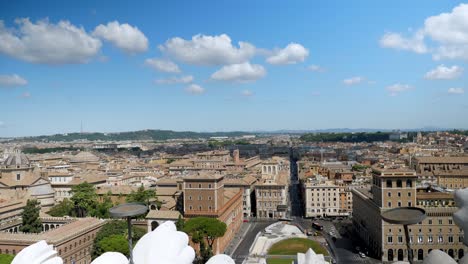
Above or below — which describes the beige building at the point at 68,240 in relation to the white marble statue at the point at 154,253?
below

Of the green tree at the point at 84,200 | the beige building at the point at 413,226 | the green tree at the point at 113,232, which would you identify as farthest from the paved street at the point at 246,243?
the green tree at the point at 84,200

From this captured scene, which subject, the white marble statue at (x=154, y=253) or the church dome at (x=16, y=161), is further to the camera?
the church dome at (x=16, y=161)

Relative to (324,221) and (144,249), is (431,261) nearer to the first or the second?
(144,249)

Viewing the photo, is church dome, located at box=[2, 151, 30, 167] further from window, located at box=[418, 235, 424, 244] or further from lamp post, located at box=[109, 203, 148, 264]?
lamp post, located at box=[109, 203, 148, 264]

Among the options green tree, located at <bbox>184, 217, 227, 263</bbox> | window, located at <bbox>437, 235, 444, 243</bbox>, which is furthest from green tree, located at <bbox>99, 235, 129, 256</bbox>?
window, located at <bbox>437, 235, 444, 243</bbox>

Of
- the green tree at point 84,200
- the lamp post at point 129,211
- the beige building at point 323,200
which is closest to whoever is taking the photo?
the lamp post at point 129,211

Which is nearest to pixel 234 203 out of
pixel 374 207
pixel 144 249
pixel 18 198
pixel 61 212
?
pixel 374 207

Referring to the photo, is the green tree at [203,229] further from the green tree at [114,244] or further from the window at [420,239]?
the window at [420,239]
